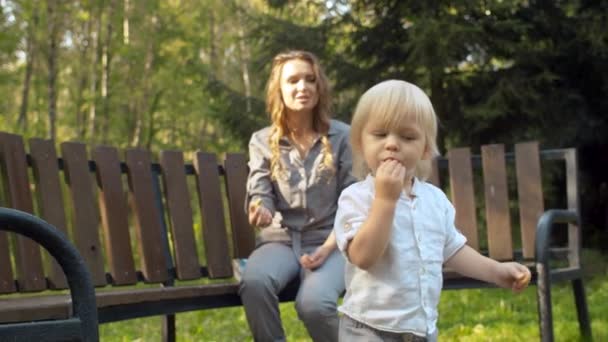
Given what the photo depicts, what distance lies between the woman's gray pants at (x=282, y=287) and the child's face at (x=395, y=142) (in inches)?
51.4

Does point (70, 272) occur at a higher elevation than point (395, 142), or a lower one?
lower

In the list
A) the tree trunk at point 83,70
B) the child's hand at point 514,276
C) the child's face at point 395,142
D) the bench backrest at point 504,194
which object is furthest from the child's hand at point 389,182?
the tree trunk at point 83,70

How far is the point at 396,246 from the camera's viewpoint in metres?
2.20

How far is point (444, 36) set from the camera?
7766 millimetres

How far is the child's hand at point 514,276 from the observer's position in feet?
7.29

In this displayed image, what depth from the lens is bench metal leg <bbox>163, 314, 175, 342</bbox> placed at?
4277 mm

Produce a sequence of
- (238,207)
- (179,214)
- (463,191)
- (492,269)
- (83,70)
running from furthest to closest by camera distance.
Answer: (83,70) → (463,191) → (238,207) → (179,214) → (492,269)

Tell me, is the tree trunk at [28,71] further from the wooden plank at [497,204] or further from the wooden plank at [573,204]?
the wooden plank at [573,204]

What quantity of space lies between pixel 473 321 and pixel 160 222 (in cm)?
259

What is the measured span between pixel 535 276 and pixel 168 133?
57.0 feet

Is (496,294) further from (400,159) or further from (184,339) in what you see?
(400,159)

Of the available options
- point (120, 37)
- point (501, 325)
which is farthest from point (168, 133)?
point (501, 325)

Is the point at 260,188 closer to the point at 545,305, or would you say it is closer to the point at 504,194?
the point at 545,305

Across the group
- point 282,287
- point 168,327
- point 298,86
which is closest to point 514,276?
point 282,287
